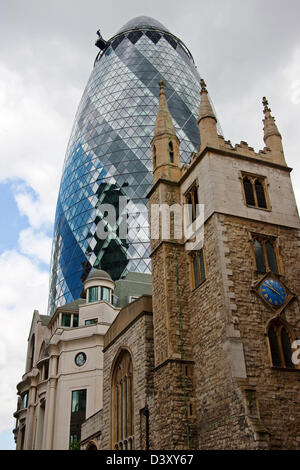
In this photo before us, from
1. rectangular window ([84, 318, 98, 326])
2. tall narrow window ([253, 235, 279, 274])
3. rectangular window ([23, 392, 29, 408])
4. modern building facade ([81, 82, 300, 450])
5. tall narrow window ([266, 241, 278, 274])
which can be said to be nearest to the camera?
modern building facade ([81, 82, 300, 450])

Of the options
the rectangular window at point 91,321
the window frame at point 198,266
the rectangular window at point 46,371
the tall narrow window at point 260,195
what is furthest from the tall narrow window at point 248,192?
the rectangular window at point 46,371

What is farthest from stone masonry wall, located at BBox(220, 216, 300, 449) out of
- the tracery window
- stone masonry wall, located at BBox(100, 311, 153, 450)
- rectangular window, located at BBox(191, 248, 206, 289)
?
stone masonry wall, located at BBox(100, 311, 153, 450)

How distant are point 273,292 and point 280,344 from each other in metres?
1.91

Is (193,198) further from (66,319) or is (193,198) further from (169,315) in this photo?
(66,319)

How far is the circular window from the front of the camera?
3625cm

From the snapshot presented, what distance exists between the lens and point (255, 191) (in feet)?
70.1

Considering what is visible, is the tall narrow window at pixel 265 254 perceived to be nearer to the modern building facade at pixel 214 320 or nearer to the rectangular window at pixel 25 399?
the modern building facade at pixel 214 320

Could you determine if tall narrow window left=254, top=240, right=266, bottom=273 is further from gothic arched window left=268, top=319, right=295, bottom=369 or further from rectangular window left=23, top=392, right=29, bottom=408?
rectangular window left=23, top=392, right=29, bottom=408

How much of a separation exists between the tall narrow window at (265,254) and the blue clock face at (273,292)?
1.88ft

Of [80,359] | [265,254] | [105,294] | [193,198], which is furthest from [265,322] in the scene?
[105,294]

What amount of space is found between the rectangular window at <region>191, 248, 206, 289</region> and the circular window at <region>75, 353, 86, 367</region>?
1833 centimetres

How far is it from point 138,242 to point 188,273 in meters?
33.1

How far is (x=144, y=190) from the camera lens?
5622 centimetres

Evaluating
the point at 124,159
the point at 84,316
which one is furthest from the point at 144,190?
the point at 84,316
